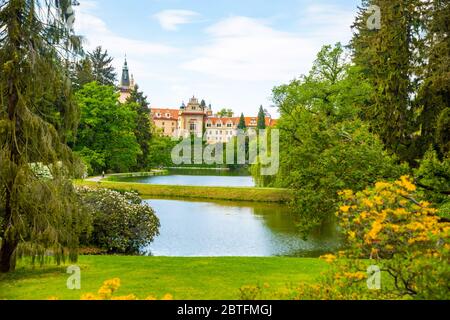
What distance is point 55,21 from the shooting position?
8.31 metres

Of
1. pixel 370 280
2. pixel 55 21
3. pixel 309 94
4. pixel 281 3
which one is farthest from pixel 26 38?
pixel 309 94

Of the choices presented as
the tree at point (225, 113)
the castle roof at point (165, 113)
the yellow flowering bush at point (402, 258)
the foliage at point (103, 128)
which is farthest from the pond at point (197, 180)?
the tree at point (225, 113)

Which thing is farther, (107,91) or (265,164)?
(107,91)

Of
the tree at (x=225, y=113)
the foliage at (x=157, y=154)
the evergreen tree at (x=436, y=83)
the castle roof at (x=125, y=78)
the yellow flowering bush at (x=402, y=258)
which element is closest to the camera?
the yellow flowering bush at (x=402, y=258)

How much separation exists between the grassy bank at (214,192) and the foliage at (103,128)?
238 inches

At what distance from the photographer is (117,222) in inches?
577

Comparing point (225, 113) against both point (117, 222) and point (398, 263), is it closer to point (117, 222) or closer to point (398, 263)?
point (117, 222)

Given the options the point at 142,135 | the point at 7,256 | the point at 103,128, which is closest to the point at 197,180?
the point at 103,128

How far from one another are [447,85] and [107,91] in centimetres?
2943

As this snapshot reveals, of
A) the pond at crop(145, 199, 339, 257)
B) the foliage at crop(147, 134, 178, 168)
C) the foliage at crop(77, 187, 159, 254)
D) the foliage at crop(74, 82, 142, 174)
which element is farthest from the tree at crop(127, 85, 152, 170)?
the foliage at crop(77, 187, 159, 254)

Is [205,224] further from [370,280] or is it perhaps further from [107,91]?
[107,91]

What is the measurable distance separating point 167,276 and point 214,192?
2141 cm

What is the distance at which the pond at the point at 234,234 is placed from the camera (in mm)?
15000

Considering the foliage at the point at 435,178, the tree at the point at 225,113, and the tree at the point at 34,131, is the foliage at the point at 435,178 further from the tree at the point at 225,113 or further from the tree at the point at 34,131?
the tree at the point at 225,113
